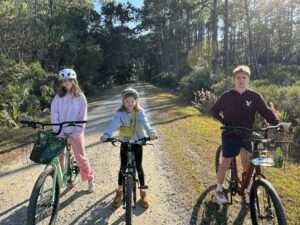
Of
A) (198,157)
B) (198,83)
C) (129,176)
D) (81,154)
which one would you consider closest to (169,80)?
(198,83)

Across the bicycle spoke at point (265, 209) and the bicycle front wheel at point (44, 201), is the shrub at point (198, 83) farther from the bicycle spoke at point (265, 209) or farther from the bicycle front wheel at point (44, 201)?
the bicycle front wheel at point (44, 201)

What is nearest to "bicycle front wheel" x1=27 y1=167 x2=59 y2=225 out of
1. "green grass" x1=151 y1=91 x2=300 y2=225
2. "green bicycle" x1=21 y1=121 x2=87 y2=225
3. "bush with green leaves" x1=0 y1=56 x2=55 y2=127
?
"green bicycle" x1=21 y1=121 x2=87 y2=225

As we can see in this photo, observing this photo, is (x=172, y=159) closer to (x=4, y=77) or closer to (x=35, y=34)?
(x=4, y=77)

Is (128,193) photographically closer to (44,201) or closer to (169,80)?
(44,201)

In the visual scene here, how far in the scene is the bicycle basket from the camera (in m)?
4.59

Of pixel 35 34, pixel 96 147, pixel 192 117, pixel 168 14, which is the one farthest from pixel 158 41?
pixel 96 147

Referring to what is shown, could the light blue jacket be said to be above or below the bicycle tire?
above

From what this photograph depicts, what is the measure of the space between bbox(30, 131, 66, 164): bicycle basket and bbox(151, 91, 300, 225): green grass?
225cm

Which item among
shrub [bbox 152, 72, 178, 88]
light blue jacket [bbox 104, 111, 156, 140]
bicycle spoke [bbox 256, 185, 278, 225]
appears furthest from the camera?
Result: shrub [bbox 152, 72, 178, 88]

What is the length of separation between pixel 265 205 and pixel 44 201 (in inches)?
100

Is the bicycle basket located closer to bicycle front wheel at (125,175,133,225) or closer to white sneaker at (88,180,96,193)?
bicycle front wheel at (125,175,133,225)

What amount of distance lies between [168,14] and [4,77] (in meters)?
34.4

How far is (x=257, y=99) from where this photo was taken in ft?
16.5

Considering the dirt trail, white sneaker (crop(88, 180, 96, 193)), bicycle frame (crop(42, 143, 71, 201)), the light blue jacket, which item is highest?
→ the light blue jacket
